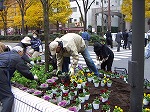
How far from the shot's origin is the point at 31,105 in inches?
148

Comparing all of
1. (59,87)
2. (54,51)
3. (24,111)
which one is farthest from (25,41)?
(24,111)


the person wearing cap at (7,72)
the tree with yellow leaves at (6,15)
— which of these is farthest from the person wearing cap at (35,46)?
the tree with yellow leaves at (6,15)

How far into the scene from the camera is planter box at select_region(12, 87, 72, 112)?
3.39 m

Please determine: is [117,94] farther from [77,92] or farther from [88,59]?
[88,59]

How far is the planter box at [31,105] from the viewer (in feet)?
11.1

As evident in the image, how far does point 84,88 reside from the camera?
5.52 meters

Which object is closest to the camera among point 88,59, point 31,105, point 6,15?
point 31,105

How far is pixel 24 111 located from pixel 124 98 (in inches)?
77.4

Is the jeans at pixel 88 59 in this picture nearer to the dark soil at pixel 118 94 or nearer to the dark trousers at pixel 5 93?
the dark soil at pixel 118 94

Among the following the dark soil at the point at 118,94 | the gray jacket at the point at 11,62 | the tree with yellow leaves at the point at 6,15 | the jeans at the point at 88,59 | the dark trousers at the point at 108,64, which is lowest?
the dark soil at the point at 118,94

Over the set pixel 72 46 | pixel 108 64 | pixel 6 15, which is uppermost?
pixel 6 15

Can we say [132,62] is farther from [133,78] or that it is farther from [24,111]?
[24,111]

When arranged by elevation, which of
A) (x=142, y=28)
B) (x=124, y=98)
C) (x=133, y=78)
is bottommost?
(x=124, y=98)

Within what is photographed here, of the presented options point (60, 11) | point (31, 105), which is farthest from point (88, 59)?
point (60, 11)
